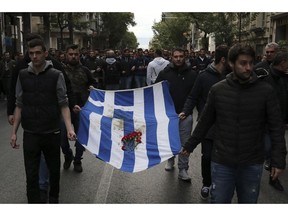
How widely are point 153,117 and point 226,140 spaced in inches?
77.4

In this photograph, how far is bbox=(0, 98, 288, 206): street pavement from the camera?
17.6 feet

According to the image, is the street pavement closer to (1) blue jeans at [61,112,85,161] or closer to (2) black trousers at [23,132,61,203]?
(1) blue jeans at [61,112,85,161]

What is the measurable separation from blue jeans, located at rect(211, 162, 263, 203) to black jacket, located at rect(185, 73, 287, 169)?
57mm

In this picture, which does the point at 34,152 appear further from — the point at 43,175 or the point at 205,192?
the point at 205,192

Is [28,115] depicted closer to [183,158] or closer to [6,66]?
[183,158]

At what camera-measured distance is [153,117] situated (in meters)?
5.64

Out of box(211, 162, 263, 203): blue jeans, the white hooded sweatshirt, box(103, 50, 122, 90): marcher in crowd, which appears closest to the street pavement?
box(211, 162, 263, 203): blue jeans

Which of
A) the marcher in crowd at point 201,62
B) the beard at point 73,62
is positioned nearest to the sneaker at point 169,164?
the beard at point 73,62

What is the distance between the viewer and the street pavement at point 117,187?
17.6 ft

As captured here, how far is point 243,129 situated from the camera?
12.1 ft

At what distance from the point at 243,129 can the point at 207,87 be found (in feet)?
5.66

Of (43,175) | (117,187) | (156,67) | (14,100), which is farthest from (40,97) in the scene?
(156,67)

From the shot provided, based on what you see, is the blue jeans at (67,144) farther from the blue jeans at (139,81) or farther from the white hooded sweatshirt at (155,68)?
the blue jeans at (139,81)

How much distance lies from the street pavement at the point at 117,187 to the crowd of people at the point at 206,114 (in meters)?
0.19
